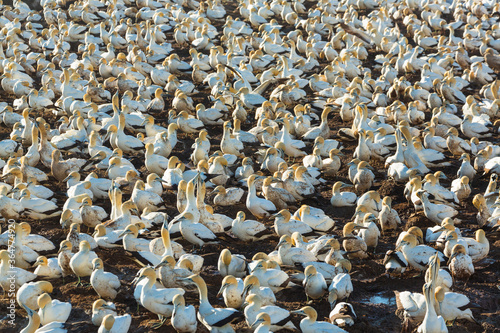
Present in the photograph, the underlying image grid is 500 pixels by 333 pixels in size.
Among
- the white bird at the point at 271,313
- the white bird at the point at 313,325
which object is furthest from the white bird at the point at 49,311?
the white bird at the point at 313,325

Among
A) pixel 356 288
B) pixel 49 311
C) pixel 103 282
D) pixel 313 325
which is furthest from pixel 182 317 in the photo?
pixel 356 288

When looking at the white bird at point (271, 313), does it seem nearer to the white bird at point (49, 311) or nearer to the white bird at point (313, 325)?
the white bird at point (313, 325)

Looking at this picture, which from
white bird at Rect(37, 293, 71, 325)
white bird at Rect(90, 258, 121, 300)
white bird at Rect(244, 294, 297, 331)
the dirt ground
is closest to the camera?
white bird at Rect(244, 294, 297, 331)

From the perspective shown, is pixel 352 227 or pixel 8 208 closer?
pixel 352 227

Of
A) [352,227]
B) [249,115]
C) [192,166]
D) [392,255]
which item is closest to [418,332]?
[392,255]

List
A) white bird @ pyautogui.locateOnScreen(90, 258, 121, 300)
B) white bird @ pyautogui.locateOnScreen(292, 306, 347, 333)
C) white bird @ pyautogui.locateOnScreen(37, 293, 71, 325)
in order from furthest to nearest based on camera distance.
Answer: white bird @ pyautogui.locateOnScreen(90, 258, 121, 300) → white bird @ pyautogui.locateOnScreen(37, 293, 71, 325) → white bird @ pyautogui.locateOnScreen(292, 306, 347, 333)

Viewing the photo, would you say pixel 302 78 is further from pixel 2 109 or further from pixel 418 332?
pixel 418 332

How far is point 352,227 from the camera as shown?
10.7 m

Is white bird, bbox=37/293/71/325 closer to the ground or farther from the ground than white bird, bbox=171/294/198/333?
closer to the ground

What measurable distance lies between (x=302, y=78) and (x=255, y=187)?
6867 millimetres

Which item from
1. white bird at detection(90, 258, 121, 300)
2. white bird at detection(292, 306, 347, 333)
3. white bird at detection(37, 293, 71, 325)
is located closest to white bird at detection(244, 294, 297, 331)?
white bird at detection(292, 306, 347, 333)

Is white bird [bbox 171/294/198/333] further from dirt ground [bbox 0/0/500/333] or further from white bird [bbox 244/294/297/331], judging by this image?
white bird [bbox 244/294/297/331]

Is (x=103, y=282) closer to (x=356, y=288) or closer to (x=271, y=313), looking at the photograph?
(x=271, y=313)

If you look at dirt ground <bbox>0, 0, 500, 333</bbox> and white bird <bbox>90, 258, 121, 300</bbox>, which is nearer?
dirt ground <bbox>0, 0, 500, 333</bbox>
